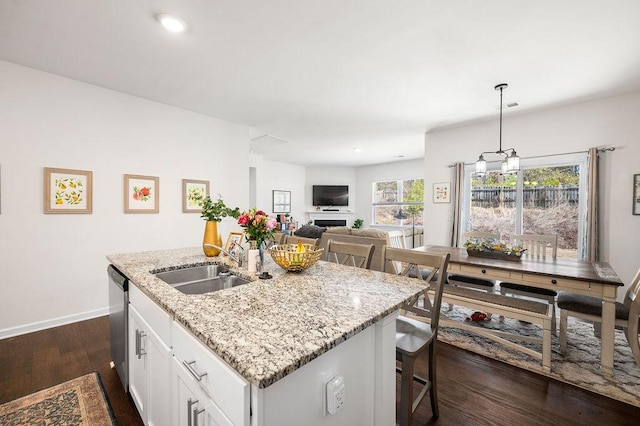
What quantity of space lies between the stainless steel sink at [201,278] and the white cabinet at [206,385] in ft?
1.90

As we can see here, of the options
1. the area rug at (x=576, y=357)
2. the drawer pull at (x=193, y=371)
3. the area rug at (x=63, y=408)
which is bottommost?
the area rug at (x=63, y=408)

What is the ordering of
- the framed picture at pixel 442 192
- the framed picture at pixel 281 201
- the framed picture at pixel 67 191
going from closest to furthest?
the framed picture at pixel 67 191, the framed picture at pixel 442 192, the framed picture at pixel 281 201

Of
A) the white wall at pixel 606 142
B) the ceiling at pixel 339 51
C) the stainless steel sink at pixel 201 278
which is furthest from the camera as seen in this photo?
the white wall at pixel 606 142

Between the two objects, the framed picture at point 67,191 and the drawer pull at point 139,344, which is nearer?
the drawer pull at point 139,344

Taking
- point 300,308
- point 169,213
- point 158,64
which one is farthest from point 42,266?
point 300,308

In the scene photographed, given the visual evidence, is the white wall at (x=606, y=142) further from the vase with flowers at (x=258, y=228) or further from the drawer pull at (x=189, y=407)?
the drawer pull at (x=189, y=407)

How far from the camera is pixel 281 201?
8.13 metres

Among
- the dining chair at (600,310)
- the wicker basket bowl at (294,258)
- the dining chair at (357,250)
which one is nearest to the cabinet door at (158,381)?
the wicker basket bowl at (294,258)

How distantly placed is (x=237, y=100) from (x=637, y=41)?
3918 mm

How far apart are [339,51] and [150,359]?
8.69 ft

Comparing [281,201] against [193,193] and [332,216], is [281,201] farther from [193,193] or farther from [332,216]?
[193,193]

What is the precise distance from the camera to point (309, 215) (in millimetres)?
8844

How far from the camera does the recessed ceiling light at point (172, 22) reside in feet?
6.57

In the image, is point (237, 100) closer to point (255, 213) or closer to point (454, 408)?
point (255, 213)
